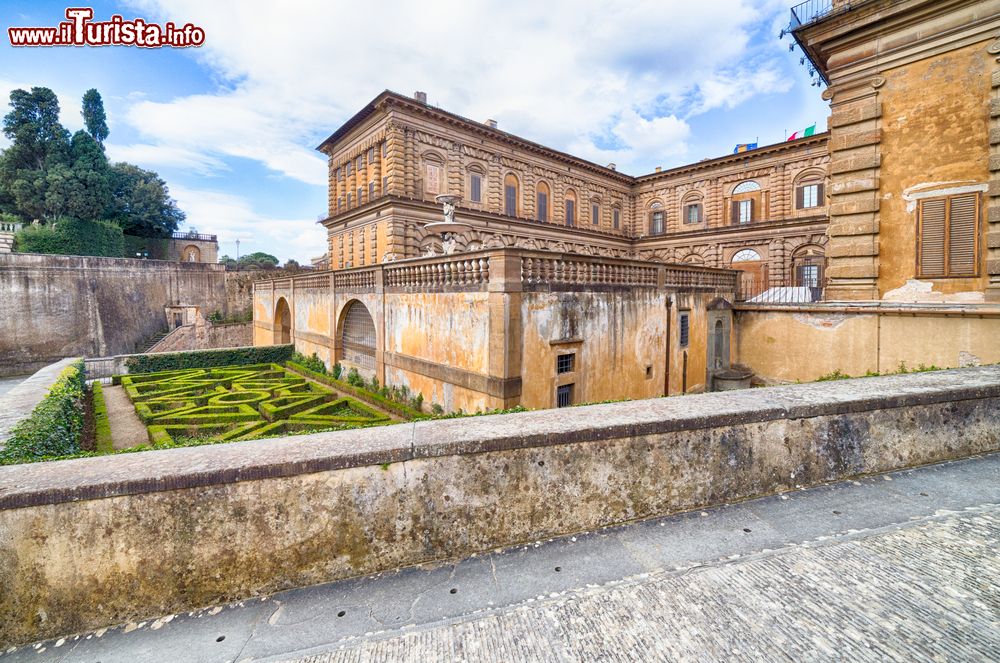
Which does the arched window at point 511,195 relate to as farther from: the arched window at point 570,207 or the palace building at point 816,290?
the palace building at point 816,290

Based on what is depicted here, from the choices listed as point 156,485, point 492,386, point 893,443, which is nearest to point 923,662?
point 893,443

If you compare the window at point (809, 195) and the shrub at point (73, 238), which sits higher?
the window at point (809, 195)

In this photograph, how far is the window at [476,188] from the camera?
28.8 meters

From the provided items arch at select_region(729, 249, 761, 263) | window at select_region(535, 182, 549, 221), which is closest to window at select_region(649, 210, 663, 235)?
arch at select_region(729, 249, 761, 263)

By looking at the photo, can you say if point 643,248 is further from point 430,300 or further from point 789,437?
point 789,437

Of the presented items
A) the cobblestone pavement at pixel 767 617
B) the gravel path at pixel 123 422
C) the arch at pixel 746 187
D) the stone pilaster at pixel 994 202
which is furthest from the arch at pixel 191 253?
the stone pilaster at pixel 994 202

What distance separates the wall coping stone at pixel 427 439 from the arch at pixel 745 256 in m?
30.4

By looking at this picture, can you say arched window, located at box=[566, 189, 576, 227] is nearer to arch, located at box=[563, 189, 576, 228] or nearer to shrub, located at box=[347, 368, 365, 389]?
arch, located at box=[563, 189, 576, 228]

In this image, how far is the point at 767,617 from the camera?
8.89 feet

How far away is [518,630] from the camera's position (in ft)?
8.92

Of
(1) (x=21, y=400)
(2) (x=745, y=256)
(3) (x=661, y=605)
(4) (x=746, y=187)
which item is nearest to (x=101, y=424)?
(1) (x=21, y=400)

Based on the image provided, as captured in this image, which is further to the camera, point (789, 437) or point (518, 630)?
point (789, 437)

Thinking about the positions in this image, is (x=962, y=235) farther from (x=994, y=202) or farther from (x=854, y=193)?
(x=854, y=193)

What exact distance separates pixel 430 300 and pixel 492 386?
3242 millimetres
